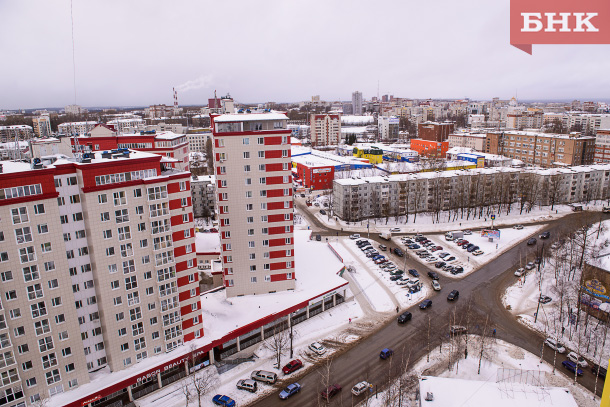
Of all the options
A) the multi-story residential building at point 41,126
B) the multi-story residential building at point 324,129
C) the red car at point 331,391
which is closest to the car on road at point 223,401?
the red car at point 331,391

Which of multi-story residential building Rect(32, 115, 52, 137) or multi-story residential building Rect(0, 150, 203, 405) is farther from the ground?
multi-story residential building Rect(32, 115, 52, 137)

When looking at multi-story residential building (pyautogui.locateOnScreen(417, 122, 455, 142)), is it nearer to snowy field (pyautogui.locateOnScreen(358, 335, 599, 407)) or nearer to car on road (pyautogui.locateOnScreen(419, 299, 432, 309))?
car on road (pyautogui.locateOnScreen(419, 299, 432, 309))

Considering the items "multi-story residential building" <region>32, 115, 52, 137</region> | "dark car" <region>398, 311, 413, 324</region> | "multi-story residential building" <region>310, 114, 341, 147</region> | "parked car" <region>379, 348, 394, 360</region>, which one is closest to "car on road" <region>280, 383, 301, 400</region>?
"parked car" <region>379, 348, 394, 360</region>

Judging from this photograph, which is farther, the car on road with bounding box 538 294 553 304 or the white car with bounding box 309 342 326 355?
the car on road with bounding box 538 294 553 304

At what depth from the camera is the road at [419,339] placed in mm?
27641

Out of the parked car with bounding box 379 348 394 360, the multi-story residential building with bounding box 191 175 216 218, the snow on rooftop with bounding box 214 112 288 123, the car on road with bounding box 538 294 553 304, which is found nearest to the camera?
the parked car with bounding box 379 348 394 360

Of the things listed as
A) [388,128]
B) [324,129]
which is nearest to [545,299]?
[324,129]

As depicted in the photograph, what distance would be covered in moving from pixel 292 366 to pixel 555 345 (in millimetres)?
20222

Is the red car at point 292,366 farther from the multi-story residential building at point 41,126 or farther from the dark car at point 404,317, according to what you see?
the multi-story residential building at point 41,126

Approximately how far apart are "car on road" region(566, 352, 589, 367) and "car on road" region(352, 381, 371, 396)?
50.2 feet

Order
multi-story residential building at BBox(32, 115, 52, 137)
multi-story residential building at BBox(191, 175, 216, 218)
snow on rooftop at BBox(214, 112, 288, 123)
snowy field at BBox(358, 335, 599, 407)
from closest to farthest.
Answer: snowy field at BBox(358, 335, 599, 407), snow on rooftop at BBox(214, 112, 288, 123), multi-story residential building at BBox(191, 175, 216, 218), multi-story residential building at BBox(32, 115, 52, 137)

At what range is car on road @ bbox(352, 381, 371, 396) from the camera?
2661 centimetres

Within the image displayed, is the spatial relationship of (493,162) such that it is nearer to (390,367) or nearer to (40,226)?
(390,367)

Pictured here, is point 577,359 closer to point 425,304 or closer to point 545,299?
point 545,299
